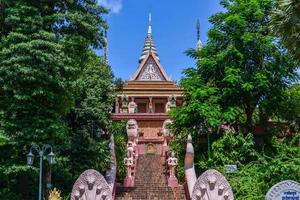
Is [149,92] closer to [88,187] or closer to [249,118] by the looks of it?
[249,118]

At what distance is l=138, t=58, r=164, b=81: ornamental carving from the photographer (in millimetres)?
39688

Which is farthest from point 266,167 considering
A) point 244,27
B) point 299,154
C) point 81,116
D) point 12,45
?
point 12,45

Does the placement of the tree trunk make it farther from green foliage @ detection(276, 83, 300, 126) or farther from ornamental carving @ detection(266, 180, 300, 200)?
ornamental carving @ detection(266, 180, 300, 200)

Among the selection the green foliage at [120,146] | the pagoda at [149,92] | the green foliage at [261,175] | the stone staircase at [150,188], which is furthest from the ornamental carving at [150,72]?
the green foliage at [261,175]

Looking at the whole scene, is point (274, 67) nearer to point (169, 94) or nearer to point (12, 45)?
point (12, 45)

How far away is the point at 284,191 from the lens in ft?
37.0

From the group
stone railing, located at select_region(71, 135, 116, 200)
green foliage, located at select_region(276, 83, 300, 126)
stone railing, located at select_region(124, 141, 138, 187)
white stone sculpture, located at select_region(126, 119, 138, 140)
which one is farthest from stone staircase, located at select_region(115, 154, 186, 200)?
green foliage, located at select_region(276, 83, 300, 126)

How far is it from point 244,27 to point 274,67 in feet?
6.49

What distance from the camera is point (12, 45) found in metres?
15.1

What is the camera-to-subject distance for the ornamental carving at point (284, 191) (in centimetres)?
1127

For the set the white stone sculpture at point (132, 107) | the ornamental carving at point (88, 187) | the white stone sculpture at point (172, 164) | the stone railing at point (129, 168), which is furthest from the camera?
the white stone sculpture at point (132, 107)

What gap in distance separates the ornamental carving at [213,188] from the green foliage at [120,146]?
23.8 ft

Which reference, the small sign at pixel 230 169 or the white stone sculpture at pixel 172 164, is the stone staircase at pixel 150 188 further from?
the small sign at pixel 230 169

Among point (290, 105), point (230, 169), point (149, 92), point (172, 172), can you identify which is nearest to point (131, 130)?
point (172, 172)
